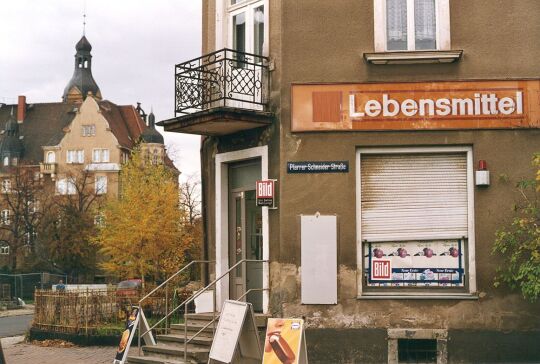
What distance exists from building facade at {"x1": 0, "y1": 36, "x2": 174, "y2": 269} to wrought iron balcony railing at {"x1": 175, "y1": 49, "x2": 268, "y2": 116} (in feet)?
201

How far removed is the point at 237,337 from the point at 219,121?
13.6 feet

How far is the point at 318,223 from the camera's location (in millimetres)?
13922

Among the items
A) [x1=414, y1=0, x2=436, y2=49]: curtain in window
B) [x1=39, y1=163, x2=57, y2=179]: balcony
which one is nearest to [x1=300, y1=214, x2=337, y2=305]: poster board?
[x1=414, y1=0, x2=436, y2=49]: curtain in window

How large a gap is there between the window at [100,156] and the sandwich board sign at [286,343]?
7755cm

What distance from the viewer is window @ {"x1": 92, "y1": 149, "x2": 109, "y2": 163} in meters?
87.5

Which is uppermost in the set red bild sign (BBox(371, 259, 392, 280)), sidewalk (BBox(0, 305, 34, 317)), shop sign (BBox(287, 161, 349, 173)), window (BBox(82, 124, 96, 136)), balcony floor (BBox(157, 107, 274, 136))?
window (BBox(82, 124, 96, 136))

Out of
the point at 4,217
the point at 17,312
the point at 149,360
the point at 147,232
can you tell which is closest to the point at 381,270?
the point at 149,360

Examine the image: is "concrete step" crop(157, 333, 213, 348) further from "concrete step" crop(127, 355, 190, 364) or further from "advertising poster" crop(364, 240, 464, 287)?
"advertising poster" crop(364, 240, 464, 287)

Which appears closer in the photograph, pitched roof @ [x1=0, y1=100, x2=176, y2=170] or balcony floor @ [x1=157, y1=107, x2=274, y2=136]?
balcony floor @ [x1=157, y1=107, x2=274, y2=136]

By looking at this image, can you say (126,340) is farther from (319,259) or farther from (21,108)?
(21,108)

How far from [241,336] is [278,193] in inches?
112

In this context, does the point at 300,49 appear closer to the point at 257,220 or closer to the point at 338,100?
the point at 338,100

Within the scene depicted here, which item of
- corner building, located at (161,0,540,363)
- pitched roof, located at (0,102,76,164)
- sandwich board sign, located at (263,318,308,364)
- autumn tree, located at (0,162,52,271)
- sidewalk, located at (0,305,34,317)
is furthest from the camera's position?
pitched roof, located at (0,102,76,164)

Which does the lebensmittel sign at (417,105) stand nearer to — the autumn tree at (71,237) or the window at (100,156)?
the autumn tree at (71,237)
